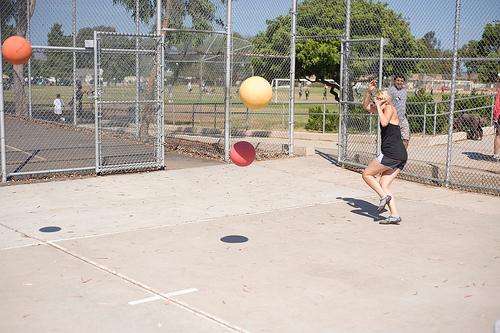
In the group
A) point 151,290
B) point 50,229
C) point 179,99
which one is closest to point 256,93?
point 151,290

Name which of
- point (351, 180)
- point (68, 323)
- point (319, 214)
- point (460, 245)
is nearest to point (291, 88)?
point (351, 180)

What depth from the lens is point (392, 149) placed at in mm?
8680

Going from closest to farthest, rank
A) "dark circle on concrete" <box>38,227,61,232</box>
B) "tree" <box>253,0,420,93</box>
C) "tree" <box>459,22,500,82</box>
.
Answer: "dark circle on concrete" <box>38,227,61,232</box>
"tree" <box>459,22,500,82</box>
"tree" <box>253,0,420,93</box>

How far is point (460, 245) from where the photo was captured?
7.61 meters

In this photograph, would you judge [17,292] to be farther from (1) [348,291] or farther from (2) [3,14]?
(2) [3,14]

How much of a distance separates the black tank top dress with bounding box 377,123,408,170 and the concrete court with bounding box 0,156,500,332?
0.87 meters

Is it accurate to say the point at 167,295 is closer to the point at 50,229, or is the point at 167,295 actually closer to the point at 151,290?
the point at 151,290

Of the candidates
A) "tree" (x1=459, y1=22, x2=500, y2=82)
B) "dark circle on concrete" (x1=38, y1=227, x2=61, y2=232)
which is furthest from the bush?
"dark circle on concrete" (x1=38, y1=227, x2=61, y2=232)

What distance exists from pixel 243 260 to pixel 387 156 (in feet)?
9.74

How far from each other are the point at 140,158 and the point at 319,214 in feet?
19.9

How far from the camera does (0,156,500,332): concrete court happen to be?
5.19m

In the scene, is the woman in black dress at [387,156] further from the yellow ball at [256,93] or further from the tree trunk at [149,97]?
the tree trunk at [149,97]

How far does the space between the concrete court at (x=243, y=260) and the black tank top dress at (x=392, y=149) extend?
0.87 metres

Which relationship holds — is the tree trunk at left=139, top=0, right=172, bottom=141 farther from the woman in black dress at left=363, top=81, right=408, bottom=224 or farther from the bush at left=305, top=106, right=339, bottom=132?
the bush at left=305, top=106, right=339, bottom=132
